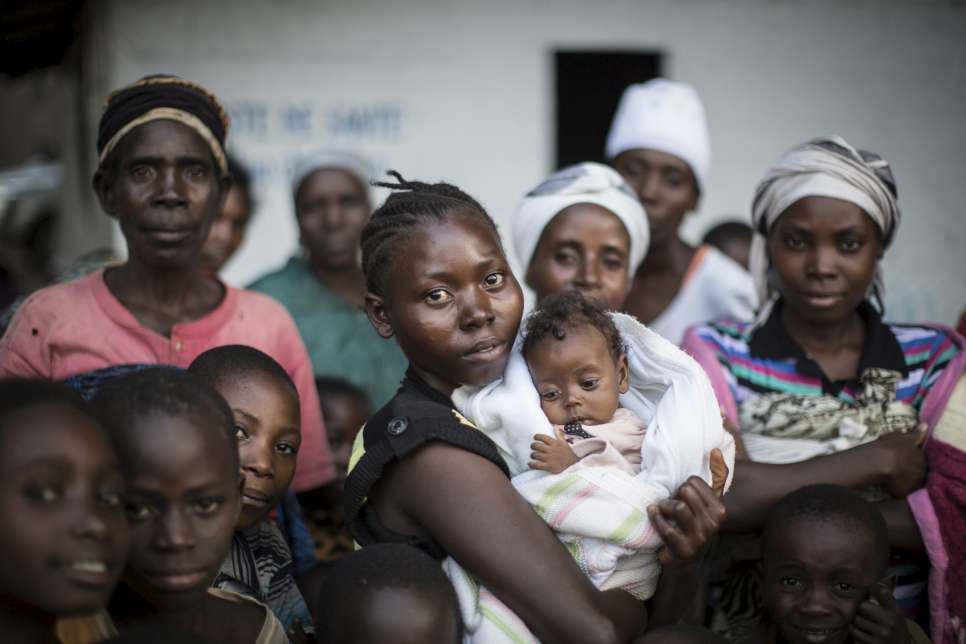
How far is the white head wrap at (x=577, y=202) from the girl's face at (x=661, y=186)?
76 centimetres

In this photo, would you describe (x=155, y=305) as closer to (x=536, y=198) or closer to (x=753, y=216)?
(x=536, y=198)

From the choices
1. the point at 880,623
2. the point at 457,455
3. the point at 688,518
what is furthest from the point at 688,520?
the point at 880,623

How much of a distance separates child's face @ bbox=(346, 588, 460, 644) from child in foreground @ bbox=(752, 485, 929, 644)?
118cm

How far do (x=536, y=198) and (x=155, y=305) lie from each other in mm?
1436

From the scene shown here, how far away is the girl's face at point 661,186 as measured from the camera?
481cm

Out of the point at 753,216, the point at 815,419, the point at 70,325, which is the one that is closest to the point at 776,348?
the point at 815,419

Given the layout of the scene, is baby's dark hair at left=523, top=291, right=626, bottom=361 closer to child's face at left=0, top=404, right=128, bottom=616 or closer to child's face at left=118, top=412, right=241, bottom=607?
child's face at left=118, top=412, right=241, bottom=607

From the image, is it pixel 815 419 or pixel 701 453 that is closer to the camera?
pixel 701 453

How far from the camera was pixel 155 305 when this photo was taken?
11.5 feet

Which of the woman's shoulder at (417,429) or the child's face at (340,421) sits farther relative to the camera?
the child's face at (340,421)

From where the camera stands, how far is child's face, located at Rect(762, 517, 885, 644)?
9.59 feet

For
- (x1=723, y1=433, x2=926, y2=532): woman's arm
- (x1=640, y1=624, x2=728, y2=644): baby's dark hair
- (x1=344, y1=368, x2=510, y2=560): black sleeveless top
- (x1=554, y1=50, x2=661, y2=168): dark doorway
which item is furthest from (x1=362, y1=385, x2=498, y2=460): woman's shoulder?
(x1=554, y1=50, x2=661, y2=168): dark doorway

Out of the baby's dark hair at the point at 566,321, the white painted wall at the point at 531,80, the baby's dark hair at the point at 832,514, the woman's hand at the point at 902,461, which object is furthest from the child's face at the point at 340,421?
the white painted wall at the point at 531,80

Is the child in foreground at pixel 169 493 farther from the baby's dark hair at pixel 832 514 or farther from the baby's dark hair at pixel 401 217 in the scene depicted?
the baby's dark hair at pixel 832 514
